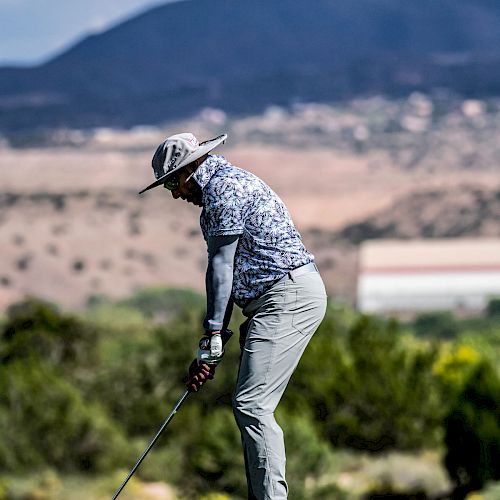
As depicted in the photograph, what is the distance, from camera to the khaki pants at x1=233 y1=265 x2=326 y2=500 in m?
5.81

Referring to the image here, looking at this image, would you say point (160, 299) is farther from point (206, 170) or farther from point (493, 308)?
point (206, 170)

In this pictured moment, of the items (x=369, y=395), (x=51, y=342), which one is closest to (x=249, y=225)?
(x=369, y=395)

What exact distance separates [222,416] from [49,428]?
6.31 m

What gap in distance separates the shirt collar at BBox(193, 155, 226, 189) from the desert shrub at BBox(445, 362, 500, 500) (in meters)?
15.3

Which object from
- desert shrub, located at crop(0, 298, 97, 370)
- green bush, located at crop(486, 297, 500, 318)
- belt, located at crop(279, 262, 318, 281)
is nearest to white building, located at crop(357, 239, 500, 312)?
green bush, located at crop(486, 297, 500, 318)

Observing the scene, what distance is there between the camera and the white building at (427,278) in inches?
3871

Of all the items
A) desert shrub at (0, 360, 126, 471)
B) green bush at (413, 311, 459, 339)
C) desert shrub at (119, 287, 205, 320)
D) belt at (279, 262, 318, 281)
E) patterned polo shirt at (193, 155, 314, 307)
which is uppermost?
patterned polo shirt at (193, 155, 314, 307)

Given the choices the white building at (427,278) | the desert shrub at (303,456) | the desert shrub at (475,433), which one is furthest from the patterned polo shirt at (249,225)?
the white building at (427,278)

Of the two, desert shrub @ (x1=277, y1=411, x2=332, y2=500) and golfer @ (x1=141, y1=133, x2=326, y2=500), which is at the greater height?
golfer @ (x1=141, y1=133, x2=326, y2=500)

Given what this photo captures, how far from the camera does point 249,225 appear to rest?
19.2 ft

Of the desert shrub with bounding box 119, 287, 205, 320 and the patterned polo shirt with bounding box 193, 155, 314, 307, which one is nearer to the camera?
the patterned polo shirt with bounding box 193, 155, 314, 307

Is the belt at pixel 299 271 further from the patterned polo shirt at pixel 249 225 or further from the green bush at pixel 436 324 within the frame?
the green bush at pixel 436 324

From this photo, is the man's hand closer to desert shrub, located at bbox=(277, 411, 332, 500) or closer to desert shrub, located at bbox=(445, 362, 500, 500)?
desert shrub, located at bbox=(277, 411, 332, 500)

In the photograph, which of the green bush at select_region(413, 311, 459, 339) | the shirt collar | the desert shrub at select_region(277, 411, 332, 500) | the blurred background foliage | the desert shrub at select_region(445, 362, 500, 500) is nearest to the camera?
the shirt collar
